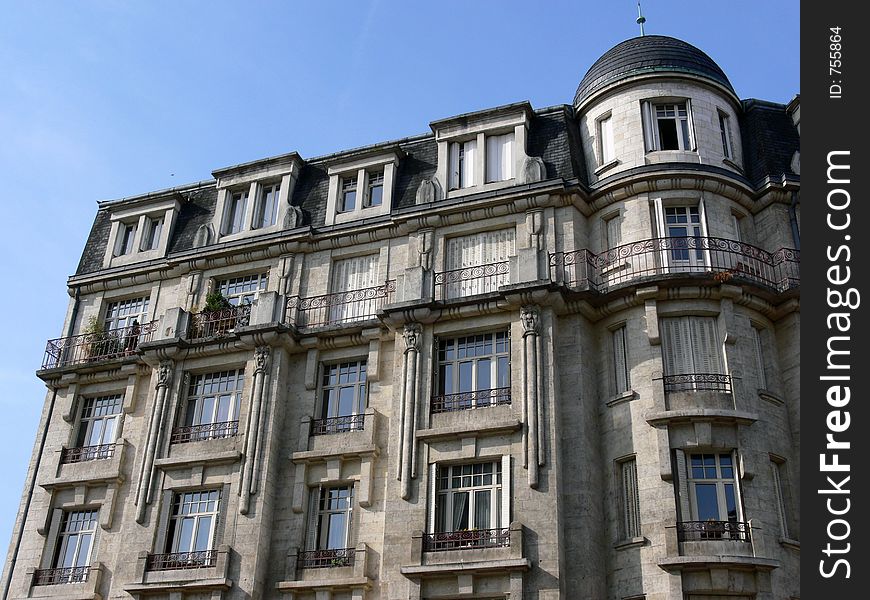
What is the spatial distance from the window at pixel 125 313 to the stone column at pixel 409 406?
378 inches

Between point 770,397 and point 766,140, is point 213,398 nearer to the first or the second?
point 770,397

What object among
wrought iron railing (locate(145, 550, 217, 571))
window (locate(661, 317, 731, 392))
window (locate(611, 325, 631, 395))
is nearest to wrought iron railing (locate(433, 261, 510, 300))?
window (locate(611, 325, 631, 395))

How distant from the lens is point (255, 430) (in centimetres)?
2423

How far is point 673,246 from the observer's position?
23.6 metres

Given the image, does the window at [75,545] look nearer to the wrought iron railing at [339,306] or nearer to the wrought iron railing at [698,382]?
the wrought iron railing at [339,306]

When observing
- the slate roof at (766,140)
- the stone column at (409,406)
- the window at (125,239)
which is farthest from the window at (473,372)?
the window at (125,239)

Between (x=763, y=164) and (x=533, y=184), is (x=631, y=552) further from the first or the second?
(x=763, y=164)

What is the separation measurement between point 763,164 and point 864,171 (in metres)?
13.1

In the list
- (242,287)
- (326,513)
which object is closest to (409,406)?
(326,513)

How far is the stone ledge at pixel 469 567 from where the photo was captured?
19.9m

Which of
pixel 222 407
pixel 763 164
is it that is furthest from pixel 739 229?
pixel 222 407

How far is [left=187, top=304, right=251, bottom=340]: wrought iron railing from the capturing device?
26672 millimetres

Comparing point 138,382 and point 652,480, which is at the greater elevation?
point 138,382

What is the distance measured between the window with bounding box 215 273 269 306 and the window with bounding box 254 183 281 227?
1746 millimetres
